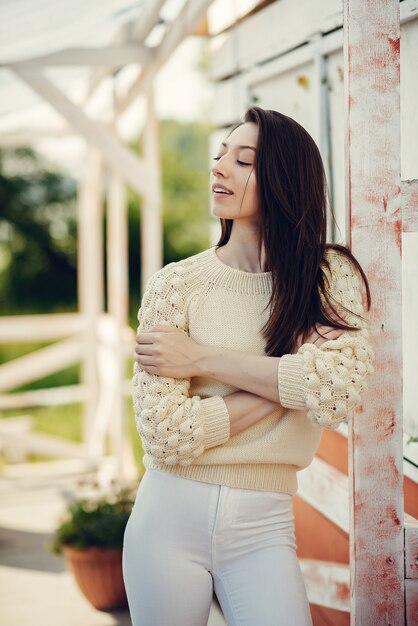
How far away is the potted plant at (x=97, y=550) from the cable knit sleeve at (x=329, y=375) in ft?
7.69

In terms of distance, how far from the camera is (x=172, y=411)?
166 centimetres

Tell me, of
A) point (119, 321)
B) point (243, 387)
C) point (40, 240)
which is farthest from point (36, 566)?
point (40, 240)

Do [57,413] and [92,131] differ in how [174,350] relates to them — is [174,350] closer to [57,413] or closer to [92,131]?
[92,131]

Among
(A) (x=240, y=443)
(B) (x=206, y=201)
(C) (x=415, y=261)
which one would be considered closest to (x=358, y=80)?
(C) (x=415, y=261)

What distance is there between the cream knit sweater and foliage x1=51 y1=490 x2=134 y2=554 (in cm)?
210

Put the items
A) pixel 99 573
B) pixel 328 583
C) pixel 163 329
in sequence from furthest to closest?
pixel 99 573
pixel 328 583
pixel 163 329

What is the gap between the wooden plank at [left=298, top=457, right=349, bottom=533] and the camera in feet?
8.55

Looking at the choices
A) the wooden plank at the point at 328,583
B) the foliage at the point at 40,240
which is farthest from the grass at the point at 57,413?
the wooden plank at the point at 328,583

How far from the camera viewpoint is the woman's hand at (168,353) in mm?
1678

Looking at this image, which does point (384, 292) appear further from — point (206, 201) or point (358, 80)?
point (206, 201)

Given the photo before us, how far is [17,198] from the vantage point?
15.5m

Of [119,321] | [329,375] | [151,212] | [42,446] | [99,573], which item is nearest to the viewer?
[329,375]

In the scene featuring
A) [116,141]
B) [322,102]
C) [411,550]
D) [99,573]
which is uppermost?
[116,141]

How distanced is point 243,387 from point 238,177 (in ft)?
1.42
